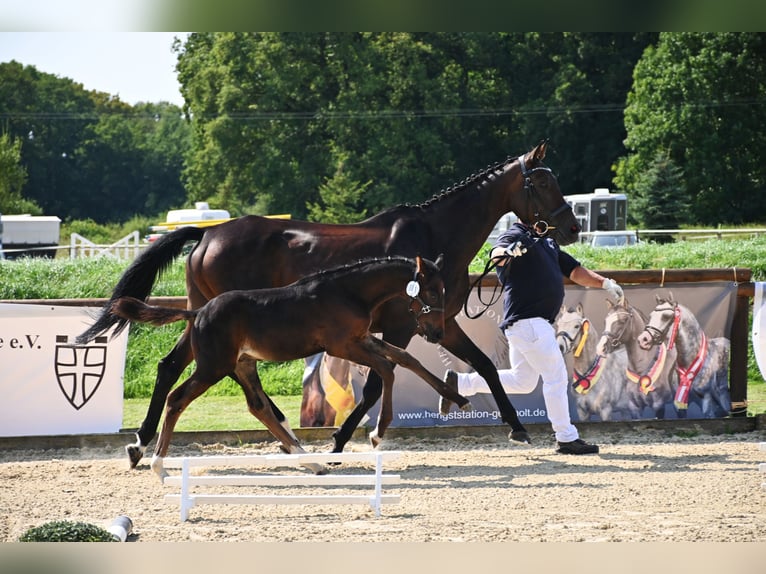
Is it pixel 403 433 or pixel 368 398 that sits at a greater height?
pixel 368 398

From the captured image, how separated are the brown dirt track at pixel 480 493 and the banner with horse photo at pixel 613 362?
0.22 m

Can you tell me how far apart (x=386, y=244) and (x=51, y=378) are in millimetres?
3302

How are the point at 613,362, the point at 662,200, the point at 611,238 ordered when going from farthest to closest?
1. the point at 662,200
2. the point at 611,238
3. the point at 613,362

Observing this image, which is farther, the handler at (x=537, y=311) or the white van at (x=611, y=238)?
the white van at (x=611, y=238)

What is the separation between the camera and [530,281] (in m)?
8.09

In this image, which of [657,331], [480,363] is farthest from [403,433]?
[657,331]

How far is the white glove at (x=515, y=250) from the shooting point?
7.93 metres

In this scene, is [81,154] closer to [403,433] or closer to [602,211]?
[602,211]

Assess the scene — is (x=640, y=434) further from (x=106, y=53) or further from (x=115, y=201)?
(x=115, y=201)

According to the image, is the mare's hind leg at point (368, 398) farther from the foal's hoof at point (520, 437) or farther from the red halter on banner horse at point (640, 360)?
the red halter on banner horse at point (640, 360)

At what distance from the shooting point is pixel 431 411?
9281mm

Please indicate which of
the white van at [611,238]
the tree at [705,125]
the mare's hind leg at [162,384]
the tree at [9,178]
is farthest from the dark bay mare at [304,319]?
the tree at [9,178]
